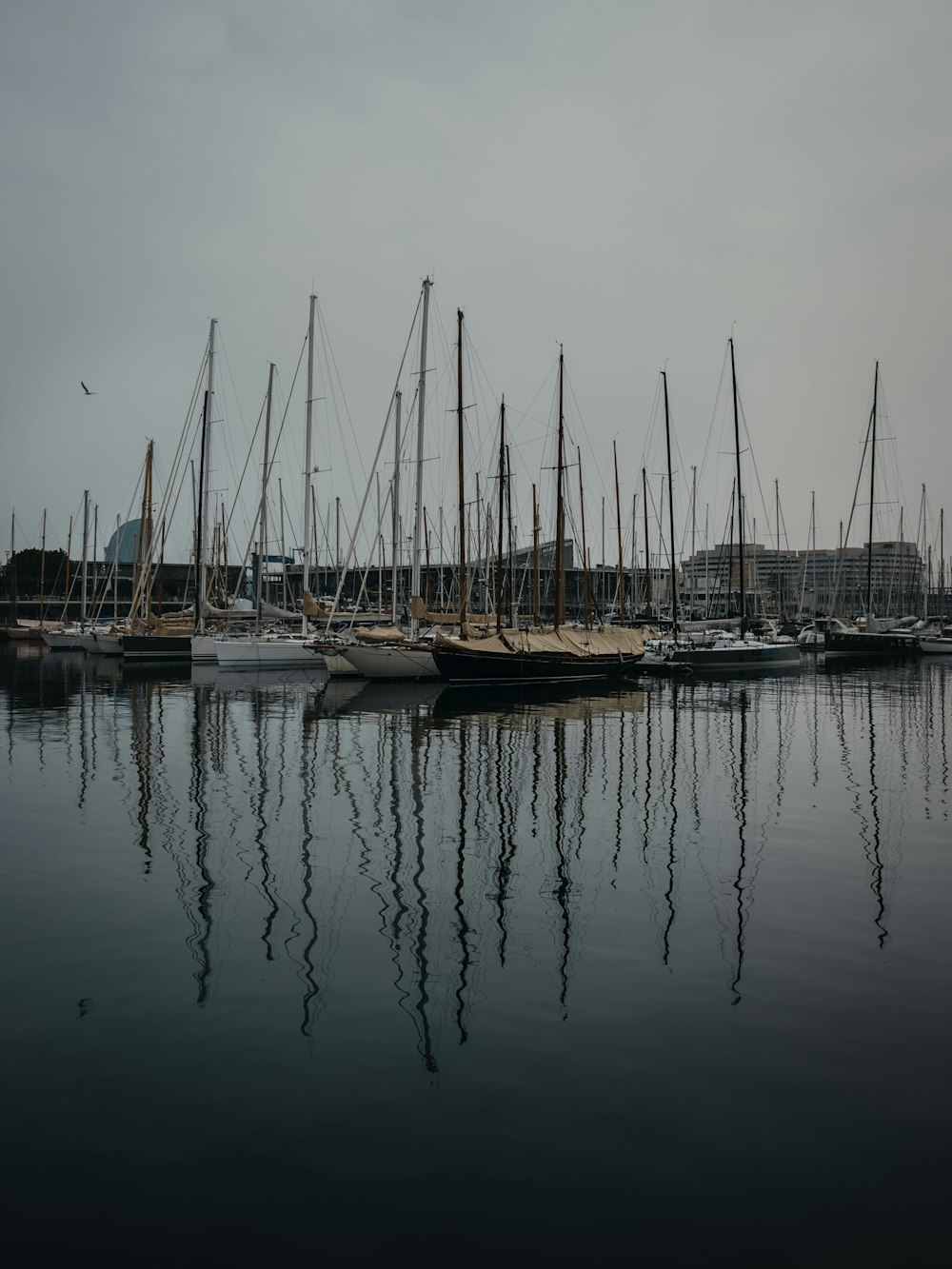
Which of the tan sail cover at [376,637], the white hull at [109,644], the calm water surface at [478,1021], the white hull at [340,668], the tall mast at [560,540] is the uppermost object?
the tall mast at [560,540]

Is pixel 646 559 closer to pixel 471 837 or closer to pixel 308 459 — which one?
pixel 308 459

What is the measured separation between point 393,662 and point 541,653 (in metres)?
6.59

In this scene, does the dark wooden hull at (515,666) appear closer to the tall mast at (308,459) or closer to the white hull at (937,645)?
the tall mast at (308,459)

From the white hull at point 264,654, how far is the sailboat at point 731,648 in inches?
768

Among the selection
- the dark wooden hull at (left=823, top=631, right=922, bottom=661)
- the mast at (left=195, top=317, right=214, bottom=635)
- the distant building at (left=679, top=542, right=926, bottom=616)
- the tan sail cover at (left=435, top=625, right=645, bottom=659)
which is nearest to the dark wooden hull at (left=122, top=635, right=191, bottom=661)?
the mast at (left=195, top=317, right=214, bottom=635)

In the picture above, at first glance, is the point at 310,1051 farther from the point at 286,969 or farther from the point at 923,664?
the point at 923,664

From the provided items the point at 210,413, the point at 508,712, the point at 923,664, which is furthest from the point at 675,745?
the point at 923,664

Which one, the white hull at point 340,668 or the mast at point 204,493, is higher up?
the mast at point 204,493

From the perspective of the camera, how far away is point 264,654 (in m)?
52.9

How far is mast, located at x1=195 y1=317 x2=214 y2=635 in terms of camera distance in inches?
2098

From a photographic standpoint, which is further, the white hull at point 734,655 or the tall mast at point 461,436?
the white hull at point 734,655

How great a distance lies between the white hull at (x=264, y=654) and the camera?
52.2 metres

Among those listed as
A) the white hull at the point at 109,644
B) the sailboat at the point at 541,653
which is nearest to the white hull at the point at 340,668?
the sailboat at the point at 541,653

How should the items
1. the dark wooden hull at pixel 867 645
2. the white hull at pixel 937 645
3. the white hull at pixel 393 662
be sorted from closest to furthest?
1. the white hull at pixel 393 662
2. the dark wooden hull at pixel 867 645
3. the white hull at pixel 937 645
